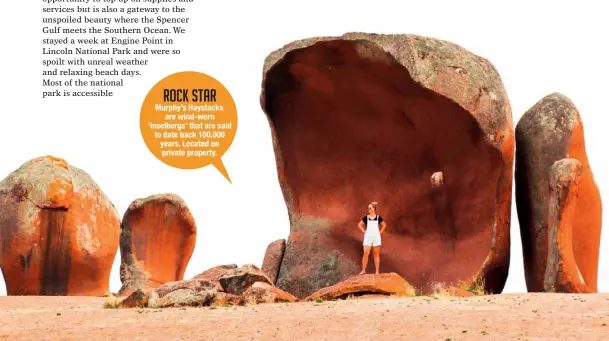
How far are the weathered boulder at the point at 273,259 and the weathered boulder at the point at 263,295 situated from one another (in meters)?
3.99

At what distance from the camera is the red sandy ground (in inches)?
458

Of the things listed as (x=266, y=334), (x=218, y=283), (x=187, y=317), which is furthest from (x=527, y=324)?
(x=218, y=283)

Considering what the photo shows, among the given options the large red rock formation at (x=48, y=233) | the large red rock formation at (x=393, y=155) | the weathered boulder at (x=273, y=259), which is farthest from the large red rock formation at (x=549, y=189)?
the large red rock formation at (x=48, y=233)

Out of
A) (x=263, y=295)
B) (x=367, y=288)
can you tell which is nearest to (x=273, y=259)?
(x=367, y=288)

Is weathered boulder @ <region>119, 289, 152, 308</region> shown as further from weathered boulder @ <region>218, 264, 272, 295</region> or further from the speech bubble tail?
the speech bubble tail

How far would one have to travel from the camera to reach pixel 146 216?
2152cm

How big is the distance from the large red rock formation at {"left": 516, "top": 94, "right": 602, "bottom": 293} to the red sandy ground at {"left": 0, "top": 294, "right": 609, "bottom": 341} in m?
2.99

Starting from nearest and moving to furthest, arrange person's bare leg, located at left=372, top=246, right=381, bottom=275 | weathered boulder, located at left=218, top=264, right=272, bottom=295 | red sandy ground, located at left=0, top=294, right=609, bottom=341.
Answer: red sandy ground, located at left=0, top=294, right=609, bottom=341 < weathered boulder, located at left=218, top=264, right=272, bottom=295 < person's bare leg, located at left=372, top=246, right=381, bottom=275

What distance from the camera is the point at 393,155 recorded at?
19.3 meters

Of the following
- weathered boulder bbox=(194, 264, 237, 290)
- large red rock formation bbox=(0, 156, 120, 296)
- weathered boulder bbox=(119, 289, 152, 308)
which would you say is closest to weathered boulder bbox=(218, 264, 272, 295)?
weathered boulder bbox=(119, 289, 152, 308)

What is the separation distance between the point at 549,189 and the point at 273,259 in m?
4.78

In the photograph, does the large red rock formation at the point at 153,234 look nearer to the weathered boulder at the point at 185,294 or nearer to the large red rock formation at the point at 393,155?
the large red rock formation at the point at 393,155

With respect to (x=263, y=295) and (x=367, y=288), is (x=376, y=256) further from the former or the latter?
(x=263, y=295)

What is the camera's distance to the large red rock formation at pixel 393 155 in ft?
56.5
